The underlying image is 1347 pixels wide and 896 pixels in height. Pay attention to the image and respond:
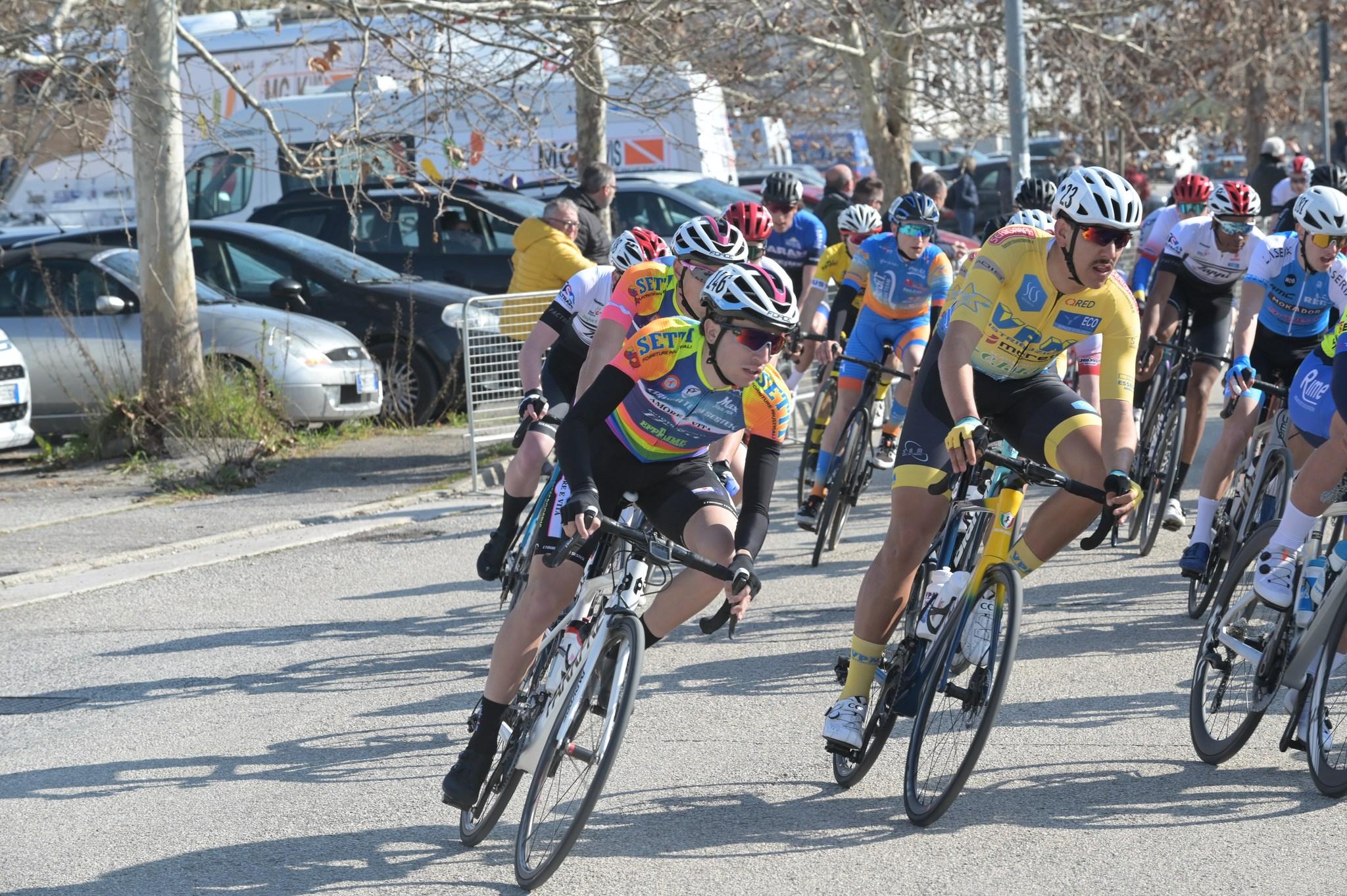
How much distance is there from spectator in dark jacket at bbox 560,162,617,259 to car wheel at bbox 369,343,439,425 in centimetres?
250

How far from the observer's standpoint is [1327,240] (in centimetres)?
725

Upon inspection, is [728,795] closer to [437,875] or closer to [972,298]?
[437,875]

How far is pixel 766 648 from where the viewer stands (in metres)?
7.37

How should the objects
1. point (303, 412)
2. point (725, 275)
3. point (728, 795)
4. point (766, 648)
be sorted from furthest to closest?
point (303, 412) → point (766, 648) → point (728, 795) → point (725, 275)

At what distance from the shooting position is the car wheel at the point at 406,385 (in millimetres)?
14250

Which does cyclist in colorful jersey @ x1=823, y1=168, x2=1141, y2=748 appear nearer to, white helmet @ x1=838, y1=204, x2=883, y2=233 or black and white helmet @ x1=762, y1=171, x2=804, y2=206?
white helmet @ x1=838, y1=204, x2=883, y2=233

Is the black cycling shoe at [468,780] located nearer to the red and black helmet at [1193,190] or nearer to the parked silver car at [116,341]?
the red and black helmet at [1193,190]

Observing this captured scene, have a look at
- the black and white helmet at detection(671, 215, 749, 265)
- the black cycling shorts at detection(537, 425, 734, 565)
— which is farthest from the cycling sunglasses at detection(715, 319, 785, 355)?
the black and white helmet at detection(671, 215, 749, 265)

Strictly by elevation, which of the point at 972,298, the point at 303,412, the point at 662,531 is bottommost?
the point at 303,412

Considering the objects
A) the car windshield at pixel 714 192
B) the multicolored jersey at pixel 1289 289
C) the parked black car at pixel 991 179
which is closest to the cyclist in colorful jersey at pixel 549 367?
the multicolored jersey at pixel 1289 289

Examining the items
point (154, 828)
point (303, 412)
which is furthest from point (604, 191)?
point (154, 828)

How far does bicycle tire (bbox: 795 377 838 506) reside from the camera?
10211mm

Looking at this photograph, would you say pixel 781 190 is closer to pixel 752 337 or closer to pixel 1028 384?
pixel 1028 384

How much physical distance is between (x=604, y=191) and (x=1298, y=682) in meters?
7.79
